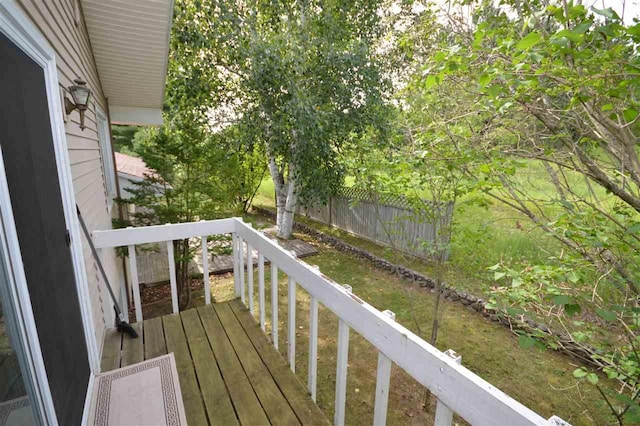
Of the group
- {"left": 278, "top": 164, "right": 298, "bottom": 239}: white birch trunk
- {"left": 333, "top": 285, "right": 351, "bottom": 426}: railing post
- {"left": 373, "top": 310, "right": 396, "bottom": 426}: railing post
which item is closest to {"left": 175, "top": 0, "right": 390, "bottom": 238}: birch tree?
{"left": 278, "top": 164, "right": 298, "bottom": 239}: white birch trunk

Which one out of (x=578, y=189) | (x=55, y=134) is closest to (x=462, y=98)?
(x=578, y=189)

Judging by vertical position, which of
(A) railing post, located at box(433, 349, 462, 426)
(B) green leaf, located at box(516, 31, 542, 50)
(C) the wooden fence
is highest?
(B) green leaf, located at box(516, 31, 542, 50)

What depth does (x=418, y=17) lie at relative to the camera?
3.45m

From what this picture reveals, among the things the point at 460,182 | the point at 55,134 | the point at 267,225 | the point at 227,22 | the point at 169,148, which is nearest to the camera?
the point at 55,134

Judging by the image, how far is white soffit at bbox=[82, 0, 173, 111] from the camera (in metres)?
3.08

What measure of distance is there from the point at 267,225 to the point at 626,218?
988 centimetres

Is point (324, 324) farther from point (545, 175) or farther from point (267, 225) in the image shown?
point (267, 225)

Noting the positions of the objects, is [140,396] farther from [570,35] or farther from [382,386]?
[570,35]

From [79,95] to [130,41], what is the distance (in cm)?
180

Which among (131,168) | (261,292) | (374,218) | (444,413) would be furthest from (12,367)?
(131,168)

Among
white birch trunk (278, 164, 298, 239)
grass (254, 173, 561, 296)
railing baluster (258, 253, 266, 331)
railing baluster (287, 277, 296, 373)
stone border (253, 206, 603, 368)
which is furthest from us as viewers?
white birch trunk (278, 164, 298, 239)

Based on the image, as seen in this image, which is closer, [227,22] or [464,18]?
[464,18]

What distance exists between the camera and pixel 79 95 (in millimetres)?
2342

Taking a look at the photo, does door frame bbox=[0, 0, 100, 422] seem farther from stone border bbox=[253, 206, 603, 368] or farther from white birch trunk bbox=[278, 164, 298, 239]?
white birch trunk bbox=[278, 164, 298, 239]
